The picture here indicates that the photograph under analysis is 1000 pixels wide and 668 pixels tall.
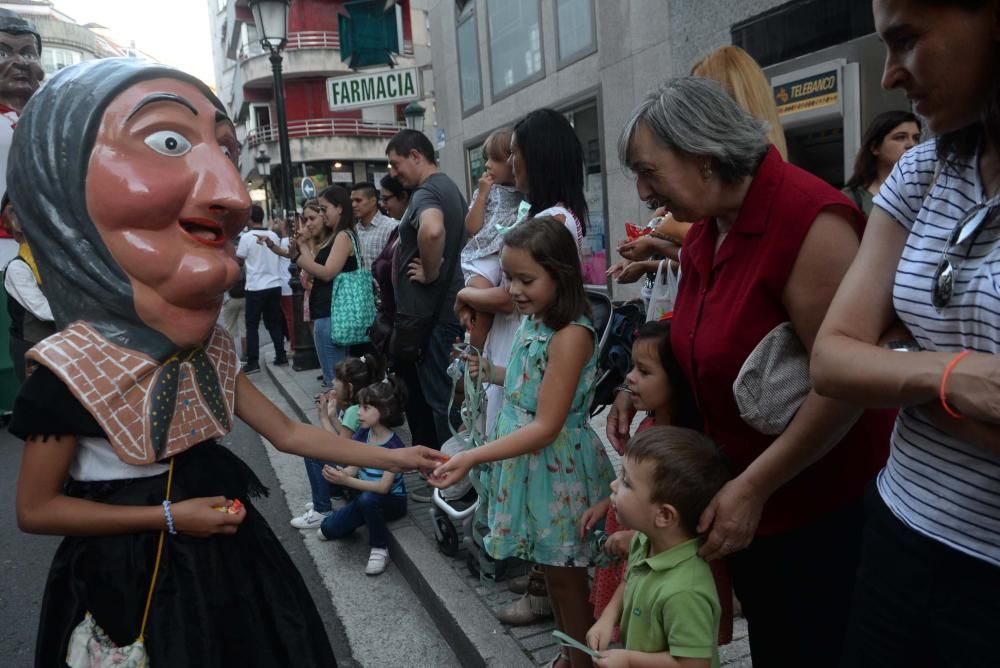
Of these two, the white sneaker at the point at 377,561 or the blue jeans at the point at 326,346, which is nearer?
the white sneaker at the point at 377,561

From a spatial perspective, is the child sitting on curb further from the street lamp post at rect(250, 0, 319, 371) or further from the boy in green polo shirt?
the street lamp post at rect(250, 0, 319, 371)

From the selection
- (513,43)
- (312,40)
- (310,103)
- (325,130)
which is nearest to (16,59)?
(513,43)

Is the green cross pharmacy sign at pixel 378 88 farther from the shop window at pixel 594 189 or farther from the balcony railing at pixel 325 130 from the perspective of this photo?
the balcony railing at pixel 325 130

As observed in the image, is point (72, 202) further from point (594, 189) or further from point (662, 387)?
point (594, 189)

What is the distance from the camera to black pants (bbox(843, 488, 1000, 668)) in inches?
46.2

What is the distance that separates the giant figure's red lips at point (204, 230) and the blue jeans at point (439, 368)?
2.62 m

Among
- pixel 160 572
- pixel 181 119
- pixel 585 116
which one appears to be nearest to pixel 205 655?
pixel 160 572

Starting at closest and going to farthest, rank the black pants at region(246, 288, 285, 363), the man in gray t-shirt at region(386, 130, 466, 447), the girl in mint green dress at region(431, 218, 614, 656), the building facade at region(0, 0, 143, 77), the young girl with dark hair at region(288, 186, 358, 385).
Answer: the girl in mint green dress at region(431, 218, 614, 656)
the man in gray t-shirt at region(386, 130, 466, 447)
the young girl with dark hair at region(288, 186, 358, 385)
the black pants at region(246, 288, 285, 363)
the building facade at region(0, 0, 143, 77)

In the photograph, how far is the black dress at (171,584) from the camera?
1.68 meters

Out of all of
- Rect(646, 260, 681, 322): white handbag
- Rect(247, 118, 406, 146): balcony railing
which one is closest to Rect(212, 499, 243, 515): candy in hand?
Rect(646, 260, 681, 322): white handbag

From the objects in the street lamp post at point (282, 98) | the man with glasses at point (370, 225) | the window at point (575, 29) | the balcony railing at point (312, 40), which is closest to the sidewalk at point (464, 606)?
the man with glasses at point (370, 225)

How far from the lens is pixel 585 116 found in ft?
29.9

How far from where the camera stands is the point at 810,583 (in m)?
1.79

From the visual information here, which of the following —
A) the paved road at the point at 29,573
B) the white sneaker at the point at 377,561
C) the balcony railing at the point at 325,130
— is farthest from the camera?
the balcony railing at the point at 325,130
